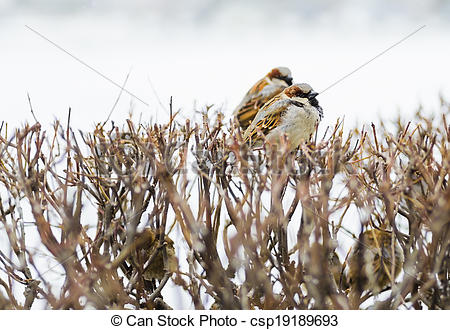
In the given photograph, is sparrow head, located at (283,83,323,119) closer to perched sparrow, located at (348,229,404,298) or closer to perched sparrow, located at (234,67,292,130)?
perched sparrow, located at (348,229,404,298)

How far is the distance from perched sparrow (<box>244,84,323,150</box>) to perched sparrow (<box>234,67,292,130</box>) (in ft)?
4.60

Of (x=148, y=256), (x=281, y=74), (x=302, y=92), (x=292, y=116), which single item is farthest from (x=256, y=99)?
(x=148, y=256)

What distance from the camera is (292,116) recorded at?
3.03 metres

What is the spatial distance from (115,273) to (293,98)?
152 cm

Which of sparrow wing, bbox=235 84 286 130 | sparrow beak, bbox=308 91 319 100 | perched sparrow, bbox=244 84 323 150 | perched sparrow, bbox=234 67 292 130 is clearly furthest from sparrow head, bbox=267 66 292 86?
sparrow beak, bbox=308 91 319 100

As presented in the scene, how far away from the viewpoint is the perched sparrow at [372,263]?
93.7 inches

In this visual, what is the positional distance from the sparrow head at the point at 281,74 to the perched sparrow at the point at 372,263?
2.58 metres

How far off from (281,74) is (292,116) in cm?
188

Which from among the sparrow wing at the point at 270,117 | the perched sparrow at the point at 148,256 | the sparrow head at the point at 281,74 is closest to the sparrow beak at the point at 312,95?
the sparrow wing at the point at 270,117

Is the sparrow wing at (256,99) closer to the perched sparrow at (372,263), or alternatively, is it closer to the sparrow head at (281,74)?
the sparrow head at (281,74)

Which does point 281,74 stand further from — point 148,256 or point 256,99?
point 148,256

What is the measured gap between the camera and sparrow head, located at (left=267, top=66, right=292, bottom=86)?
480cm

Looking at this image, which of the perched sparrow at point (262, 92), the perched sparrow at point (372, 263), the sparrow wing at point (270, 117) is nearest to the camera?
the perched sparrow at point (372, 263)

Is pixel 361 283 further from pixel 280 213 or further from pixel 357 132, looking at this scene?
pixel 357 132
